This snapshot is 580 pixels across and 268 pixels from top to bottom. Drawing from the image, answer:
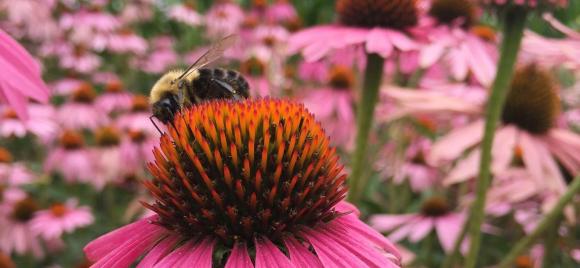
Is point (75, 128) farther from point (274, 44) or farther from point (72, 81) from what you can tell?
point (274, 44)

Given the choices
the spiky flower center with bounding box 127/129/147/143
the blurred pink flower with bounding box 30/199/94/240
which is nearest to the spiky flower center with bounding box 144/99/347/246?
the blurred pink flower with bounding box 30/199/94/240

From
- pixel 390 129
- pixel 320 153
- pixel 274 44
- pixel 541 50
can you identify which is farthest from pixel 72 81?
pixel 320 153

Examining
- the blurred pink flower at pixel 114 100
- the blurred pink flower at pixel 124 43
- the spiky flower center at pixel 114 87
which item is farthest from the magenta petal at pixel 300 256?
the blurred pink flower at pixel 124 43

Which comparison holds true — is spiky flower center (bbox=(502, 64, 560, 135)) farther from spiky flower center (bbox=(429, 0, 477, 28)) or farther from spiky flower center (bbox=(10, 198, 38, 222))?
spiky flower center (bbox=(10, 198, 38, 222))

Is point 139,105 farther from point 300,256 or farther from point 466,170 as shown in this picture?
point 300,256

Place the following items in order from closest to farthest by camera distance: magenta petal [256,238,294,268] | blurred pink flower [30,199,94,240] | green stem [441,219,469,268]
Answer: magenta petal [256,238,294,268]
green stem [441,219,469,268]
blurred pink flower [30,199,94,240]

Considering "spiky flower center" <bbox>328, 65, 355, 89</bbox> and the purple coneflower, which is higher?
the purple coneflower
